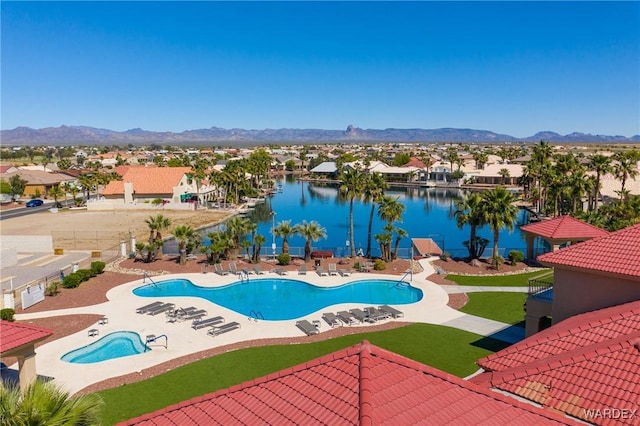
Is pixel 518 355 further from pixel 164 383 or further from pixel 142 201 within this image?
pixel 142 201

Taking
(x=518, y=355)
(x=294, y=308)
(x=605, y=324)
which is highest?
(x=605, y=324)

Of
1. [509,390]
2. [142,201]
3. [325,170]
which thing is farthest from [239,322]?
[325,170]

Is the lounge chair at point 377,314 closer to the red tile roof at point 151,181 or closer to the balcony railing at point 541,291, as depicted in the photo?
the balcony railing at point 541,291

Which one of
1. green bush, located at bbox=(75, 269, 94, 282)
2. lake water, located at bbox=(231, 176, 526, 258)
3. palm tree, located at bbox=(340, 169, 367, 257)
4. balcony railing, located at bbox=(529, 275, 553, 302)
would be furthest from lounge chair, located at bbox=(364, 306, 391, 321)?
green bush, located at bbox=(75, 269, 94, 282)

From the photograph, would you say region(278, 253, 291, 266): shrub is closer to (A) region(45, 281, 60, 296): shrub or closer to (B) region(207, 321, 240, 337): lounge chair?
(B) region(207, 321, 240, 337): lounge chair

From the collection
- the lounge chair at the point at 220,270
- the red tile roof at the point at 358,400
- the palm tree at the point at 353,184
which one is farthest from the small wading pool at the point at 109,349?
the palm tree at the point at 353,184

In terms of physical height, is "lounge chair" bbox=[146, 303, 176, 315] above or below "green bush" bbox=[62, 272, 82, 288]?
below
